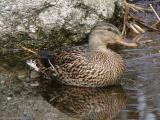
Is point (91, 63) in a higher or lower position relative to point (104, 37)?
lower

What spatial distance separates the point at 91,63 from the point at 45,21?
1808 millimetres

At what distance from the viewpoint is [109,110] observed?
23.1 feet

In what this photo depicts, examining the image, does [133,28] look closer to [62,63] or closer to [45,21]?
[45,21]

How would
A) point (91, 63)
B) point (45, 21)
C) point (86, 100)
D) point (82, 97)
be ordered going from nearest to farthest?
1. point (86, 100)
2. point (82, 97)
3. point (91, 63)
4. point (45, 21)

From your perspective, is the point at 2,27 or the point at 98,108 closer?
the point at 98,108

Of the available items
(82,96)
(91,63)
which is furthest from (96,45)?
(82,96)

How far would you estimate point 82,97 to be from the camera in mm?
7559

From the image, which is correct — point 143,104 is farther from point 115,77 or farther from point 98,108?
point 115,77

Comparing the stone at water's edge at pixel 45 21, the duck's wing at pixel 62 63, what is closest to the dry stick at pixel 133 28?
the stone at water's edge at pixel 45 21

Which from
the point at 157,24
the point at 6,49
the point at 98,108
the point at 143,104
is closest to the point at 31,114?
the point at 98,108

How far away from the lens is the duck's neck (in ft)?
27.1

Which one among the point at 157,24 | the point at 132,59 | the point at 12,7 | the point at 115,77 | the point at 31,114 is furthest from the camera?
the point at 157,24

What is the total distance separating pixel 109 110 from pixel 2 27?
10.3 feet

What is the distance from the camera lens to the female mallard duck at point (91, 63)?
26.1 feet
